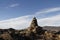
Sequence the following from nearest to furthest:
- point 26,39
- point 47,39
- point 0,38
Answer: point 0,38 < point 26,39 < point 47,39

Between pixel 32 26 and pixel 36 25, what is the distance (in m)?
2.53

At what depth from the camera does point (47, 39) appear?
74.1 meters

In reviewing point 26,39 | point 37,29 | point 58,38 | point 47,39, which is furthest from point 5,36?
point 37,29

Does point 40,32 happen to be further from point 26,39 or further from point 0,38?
point 0,38

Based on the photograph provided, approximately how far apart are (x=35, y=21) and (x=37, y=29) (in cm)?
695

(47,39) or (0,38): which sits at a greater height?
(0,38)

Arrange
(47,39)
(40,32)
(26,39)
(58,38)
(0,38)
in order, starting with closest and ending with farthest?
(0,38)
(26,39)
(47,39)
(58,38)
(40,32)

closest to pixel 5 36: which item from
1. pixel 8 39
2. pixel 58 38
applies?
pixel 8 39

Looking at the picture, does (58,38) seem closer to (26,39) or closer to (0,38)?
(26,39)

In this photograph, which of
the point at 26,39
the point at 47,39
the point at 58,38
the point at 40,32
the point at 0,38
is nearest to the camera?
the point at 0,38

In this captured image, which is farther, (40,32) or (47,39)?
(40,32)

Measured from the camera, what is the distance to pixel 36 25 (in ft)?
326

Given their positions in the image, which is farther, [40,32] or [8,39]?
[40,32]

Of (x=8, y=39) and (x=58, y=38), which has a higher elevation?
(x=8, y=39)
